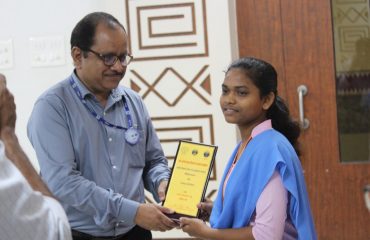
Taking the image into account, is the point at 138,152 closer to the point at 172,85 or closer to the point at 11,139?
the point at 11,139

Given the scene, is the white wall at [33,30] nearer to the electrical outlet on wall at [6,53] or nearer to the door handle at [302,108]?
the electrical outlet on wall at [6,53]

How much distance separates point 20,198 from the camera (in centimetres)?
118

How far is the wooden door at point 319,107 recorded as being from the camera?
11.4ft

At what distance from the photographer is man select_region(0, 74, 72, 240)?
3.84 feet

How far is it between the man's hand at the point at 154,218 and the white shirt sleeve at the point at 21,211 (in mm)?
807

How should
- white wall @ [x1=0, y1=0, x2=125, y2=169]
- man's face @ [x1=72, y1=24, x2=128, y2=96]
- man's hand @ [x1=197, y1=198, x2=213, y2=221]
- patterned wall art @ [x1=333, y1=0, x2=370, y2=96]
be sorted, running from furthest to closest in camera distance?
white wall @ [x1=0, y1=0, x2=125, y2=169] < patterned wall art @ [x1=333, y1=0, x2=370, y2=96] < man's face @ [x1=72, y1=24, x2=128, y2=96] < man's hand @ [x1=197, y1=198, x2=213, y2=221]

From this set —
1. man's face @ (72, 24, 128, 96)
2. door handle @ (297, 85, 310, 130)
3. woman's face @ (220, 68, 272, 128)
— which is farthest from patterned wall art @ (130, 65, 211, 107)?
woman's face @ (220, 68, 272, 128)

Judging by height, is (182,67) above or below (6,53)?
below

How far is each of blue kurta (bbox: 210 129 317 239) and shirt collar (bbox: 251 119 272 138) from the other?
0.09 feet

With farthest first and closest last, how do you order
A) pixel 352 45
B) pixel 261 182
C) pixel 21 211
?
pixel 352 45 < pixel 261 182 < pixel 21 211

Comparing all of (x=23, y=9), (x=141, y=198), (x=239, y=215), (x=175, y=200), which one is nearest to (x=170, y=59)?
(x=23, y=9)

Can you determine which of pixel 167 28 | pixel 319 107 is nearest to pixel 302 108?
pixel 319 107

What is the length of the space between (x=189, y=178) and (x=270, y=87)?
398 millimetres

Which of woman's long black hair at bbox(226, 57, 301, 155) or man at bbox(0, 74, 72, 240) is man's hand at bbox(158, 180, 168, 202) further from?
man at bbox(0, 74, 72, 240)
